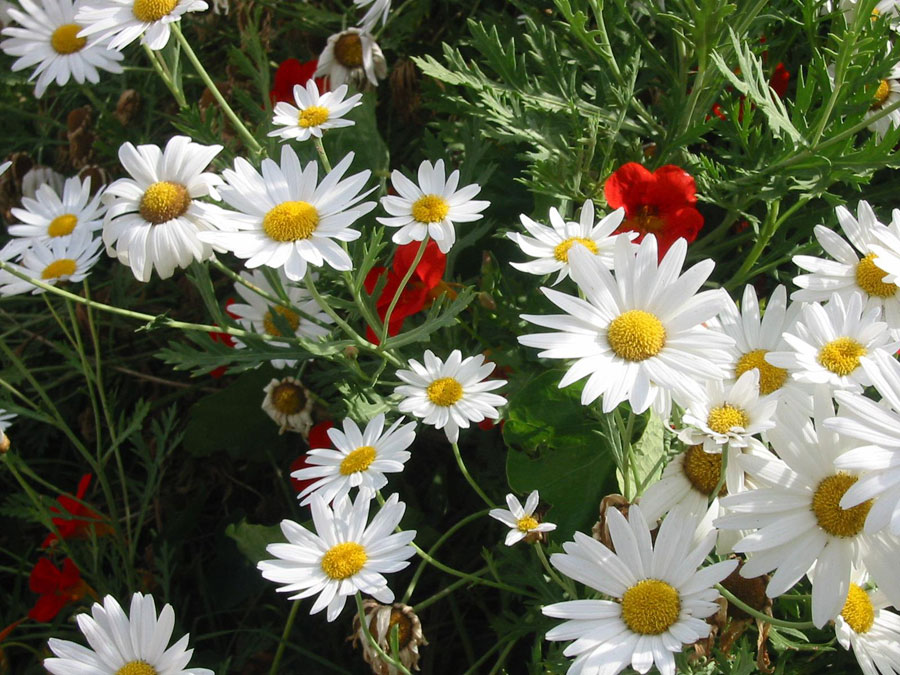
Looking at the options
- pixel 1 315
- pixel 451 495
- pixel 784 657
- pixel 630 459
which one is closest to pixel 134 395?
pixel 1 315

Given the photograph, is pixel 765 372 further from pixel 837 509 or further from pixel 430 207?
pixel 430 207

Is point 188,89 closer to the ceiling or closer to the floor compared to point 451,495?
closer to the ceiling

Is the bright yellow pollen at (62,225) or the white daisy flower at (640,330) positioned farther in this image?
the bright yellow pollen at (62,225)

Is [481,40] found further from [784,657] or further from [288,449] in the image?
[784,657]

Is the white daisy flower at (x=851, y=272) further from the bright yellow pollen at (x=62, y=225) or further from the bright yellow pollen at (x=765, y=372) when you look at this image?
the bright yellow pollen at (x=62, y=225)

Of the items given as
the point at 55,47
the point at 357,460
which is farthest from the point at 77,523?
the point at 55,47

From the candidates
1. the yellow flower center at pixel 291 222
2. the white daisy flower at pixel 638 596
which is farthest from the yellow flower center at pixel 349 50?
the white daisy flower at pixel 638 596
